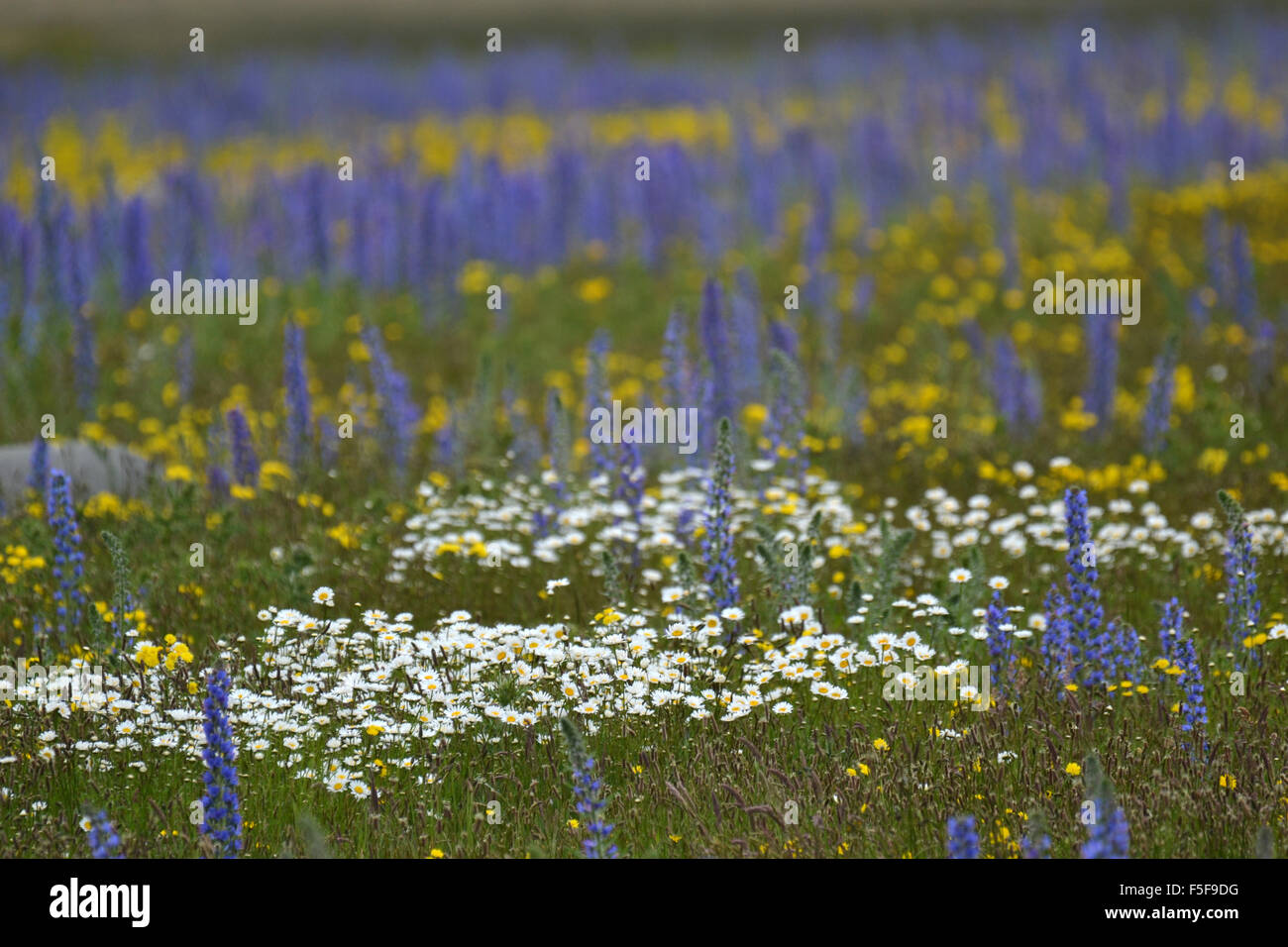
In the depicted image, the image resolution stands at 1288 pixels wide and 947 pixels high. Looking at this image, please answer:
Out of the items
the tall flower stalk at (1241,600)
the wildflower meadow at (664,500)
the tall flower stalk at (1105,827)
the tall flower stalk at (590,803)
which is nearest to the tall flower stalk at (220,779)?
the wildflower meadow at (664,500)

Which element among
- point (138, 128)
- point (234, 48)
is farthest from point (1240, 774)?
point (234, 48)

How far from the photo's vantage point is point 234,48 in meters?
31.2

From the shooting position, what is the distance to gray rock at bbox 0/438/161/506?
8.70 meters

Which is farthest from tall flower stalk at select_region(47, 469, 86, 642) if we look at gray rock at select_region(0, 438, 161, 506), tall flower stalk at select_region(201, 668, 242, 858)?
tall flower stalk at select_region(201, 668, 242, 858)

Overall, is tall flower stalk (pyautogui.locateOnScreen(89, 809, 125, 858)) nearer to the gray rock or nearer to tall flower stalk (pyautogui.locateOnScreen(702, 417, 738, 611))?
tall flower stalk (pyautogui.locateOnScreen(702, 417, 738, 611))

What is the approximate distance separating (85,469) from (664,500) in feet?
13.4

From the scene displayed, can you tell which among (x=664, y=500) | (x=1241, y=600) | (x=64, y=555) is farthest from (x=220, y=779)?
(x=664, y=500)

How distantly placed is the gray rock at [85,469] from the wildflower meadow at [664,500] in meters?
0.05

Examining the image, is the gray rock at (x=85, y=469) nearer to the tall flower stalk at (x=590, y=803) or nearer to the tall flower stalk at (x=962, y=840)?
the tall flower stalk at (x=590, y=803)

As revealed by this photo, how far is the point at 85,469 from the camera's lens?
30.0ft

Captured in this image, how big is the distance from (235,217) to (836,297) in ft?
26.7

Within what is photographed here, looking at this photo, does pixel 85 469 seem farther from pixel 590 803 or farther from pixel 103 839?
pixel 590 803

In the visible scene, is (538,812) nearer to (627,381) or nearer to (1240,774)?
(1240,774)

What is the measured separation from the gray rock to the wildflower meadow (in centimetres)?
5
